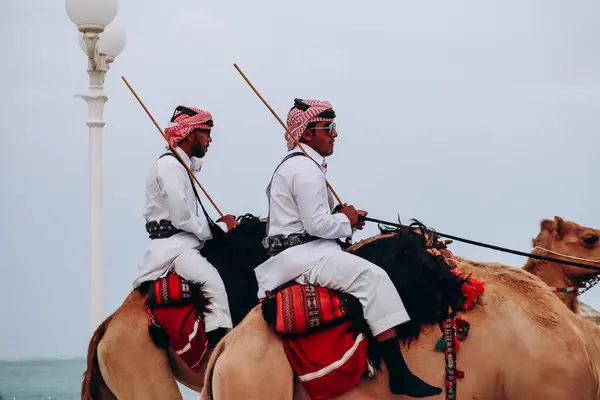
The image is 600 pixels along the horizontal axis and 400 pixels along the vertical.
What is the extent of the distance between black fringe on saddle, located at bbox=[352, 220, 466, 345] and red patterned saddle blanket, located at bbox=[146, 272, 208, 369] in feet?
6.78

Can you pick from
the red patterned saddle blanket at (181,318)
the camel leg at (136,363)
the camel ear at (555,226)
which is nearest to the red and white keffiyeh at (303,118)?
the red patterned saddle blanket at (181,318)

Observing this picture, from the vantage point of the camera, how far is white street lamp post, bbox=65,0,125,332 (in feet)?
45.7

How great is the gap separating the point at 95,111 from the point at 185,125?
3.16m

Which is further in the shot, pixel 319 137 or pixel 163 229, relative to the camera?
pixel 163 229

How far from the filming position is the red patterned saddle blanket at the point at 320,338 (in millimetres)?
8875

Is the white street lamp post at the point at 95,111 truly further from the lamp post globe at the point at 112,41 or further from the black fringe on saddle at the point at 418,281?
the black fringe on saddle at the point at 418,281

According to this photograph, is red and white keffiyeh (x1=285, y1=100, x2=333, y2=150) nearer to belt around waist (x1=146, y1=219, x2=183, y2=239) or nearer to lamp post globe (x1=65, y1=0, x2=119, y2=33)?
belt around waist (x1=146, y1=219, x2=183, y2=239)

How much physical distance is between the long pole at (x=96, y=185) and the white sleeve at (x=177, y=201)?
328cm

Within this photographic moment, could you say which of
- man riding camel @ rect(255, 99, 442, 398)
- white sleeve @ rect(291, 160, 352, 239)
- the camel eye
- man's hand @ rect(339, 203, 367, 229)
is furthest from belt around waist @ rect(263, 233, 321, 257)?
the camel eye

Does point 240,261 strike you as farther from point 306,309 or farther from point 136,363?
point 306,309

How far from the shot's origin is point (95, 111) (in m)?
14.3

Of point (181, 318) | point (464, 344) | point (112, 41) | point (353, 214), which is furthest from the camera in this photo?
point (112, 41)

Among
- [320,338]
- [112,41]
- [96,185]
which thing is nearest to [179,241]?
[320,338]

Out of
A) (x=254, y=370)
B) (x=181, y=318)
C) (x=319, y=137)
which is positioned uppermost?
(x=319, y=137)
